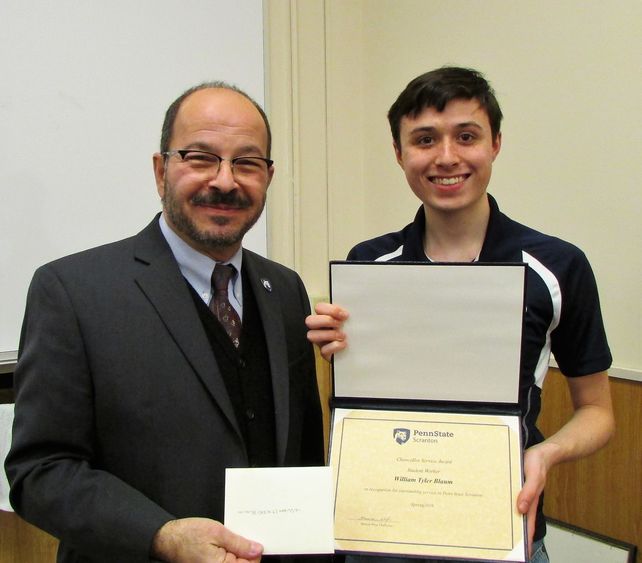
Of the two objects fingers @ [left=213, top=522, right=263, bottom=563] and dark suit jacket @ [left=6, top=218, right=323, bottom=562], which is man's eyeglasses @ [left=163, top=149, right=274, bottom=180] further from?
fingers @ [left=213, top=522, right=263, bottom=563]

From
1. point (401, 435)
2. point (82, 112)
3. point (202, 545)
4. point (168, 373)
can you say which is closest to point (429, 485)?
point (401, 435)

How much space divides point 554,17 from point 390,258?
172cm

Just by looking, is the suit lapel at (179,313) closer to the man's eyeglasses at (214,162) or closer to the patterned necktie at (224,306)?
the patterned necktie at (224,306)

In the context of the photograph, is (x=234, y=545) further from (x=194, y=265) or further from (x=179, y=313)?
(x=194, y=265)

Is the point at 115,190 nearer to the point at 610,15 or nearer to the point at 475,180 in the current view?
→ the point at 475,180

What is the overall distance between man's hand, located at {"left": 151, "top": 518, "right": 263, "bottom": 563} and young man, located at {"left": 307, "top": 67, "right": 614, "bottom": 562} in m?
0.68

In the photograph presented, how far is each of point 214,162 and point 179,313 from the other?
348 millimetres

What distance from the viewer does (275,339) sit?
1.38 meters

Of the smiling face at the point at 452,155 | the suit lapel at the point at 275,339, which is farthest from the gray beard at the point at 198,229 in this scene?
the smiling face at the point at 452,155

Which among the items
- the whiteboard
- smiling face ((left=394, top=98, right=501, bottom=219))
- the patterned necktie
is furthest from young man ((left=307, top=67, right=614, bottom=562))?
→ the whiteboard

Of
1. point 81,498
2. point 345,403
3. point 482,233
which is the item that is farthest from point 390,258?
point 81,498

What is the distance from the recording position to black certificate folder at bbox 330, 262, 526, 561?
44.3 inches

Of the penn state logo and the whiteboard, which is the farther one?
the whiteboard

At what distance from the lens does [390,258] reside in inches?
59.9
